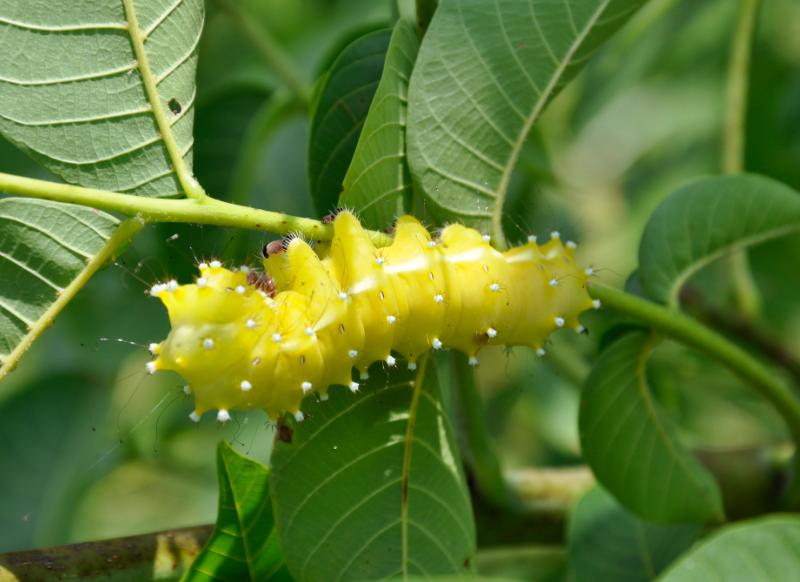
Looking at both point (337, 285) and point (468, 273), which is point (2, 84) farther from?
point (468, 273)

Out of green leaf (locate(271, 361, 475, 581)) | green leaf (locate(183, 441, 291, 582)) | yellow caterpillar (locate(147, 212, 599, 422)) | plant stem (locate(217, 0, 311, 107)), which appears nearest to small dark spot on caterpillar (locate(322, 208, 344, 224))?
yellow caterpillar (locate(147, 212, 599, 422))

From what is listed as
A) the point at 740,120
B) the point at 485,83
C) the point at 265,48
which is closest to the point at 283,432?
the point at 485,83

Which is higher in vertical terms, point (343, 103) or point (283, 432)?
point (343, 103)

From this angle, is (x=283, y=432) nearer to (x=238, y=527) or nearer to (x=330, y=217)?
(x=238, y=527)

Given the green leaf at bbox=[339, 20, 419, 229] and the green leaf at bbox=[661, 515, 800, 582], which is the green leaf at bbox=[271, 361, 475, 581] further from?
the green leaf at bbox=[661, 515, 800, 582]

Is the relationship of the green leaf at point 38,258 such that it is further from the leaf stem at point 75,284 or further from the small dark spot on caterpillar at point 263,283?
the small dark spot on caterpillar at point 263,283
